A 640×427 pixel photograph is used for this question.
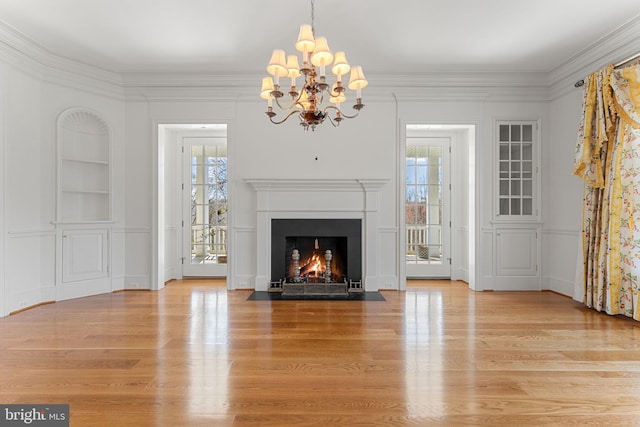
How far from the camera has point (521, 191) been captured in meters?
5.03

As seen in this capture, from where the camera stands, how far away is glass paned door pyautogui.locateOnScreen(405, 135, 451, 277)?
573cm

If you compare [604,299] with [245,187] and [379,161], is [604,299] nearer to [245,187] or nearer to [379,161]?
[379,161]

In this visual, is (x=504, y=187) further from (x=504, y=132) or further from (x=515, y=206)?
(x=504, y=132)

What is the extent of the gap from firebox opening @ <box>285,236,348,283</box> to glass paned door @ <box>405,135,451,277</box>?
1321mm

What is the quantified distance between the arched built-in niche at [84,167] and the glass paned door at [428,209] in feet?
14.7

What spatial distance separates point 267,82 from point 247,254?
8.58ft

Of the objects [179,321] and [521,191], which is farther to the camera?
[521,191]

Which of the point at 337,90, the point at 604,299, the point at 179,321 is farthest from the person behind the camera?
the point at 604,299

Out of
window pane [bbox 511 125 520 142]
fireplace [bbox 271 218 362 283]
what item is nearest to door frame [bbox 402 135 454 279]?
window pane [bbox 511 125 520 142]

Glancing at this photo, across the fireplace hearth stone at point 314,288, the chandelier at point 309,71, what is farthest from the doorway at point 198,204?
the chandelier at point 309,71

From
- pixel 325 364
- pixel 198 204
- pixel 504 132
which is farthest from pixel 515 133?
pixel 198 204

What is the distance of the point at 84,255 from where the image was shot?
4621 millimetres

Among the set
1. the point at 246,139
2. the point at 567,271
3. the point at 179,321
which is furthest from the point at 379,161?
the point at 179,321

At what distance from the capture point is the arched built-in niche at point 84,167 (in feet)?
14.9
